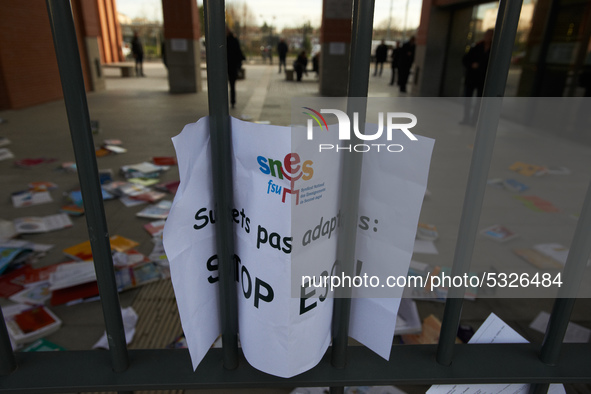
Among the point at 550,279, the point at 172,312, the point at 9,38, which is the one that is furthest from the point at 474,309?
the point at 9,38

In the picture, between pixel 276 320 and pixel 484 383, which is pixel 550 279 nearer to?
pixel 484 383

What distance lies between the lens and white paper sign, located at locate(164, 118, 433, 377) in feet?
1.78

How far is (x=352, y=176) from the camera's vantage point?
0.57 meters

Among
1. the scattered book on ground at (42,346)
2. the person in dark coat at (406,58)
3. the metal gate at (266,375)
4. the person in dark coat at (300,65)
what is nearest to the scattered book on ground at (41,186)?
the scattered book on ground at (42,346)

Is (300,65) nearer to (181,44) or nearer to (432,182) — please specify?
(181,44)

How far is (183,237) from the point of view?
59 centimetres

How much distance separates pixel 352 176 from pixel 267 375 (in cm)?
40

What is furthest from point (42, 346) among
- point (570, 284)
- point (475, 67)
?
point (475, 67)

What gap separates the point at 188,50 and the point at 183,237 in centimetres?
1340

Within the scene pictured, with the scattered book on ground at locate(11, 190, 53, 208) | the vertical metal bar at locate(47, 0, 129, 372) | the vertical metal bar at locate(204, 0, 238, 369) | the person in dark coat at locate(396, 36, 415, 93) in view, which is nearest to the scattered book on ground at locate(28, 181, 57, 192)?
the scattered book on ground at locate(11, 190, 53, 208)

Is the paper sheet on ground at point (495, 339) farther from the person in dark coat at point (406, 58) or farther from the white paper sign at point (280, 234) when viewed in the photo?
the person in dark coat at point (406, 58)

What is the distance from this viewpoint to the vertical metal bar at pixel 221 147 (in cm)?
50

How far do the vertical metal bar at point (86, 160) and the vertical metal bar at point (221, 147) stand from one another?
17 cm

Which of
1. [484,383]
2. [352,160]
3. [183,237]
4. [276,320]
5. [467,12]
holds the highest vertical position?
[467,12]
